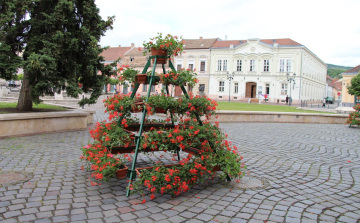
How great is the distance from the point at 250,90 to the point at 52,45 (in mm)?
46673

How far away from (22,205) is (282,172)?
15.0ft

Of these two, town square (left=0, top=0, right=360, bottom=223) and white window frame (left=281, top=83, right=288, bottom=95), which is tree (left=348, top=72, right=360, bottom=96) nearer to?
white window frame (left=281, top=83, right=288, bottom=95)

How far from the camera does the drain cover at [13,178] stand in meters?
4.54

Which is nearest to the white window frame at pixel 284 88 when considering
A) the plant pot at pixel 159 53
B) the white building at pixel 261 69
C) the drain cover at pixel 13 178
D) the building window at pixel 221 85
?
the white building at pixel 261 69

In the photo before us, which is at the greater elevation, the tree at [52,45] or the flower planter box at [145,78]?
the tree at [52,45]

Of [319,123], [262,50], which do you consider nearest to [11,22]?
[319,123]

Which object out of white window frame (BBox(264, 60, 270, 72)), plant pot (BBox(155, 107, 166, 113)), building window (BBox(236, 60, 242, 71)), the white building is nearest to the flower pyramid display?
plant pot (BBox(155, 107, 166, 113))

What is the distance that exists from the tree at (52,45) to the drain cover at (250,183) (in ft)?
21.5

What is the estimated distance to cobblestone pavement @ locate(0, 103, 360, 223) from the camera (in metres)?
3.59

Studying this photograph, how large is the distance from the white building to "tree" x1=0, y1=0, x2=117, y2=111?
41971 mm

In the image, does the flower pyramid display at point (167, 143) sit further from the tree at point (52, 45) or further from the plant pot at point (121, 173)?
the tree at point (52, 45)

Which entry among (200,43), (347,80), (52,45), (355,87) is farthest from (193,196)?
(347,80)

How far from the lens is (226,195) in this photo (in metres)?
4.37

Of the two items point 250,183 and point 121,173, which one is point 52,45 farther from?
point 250,183
